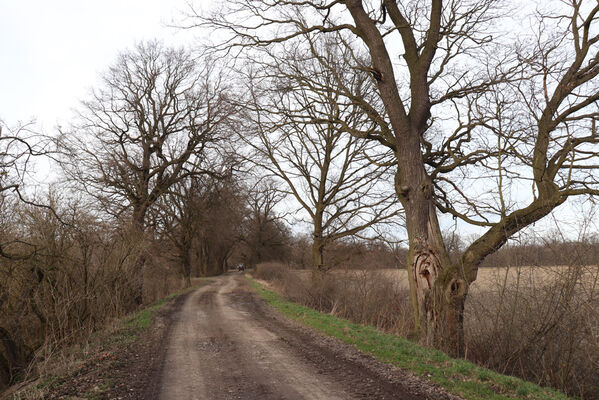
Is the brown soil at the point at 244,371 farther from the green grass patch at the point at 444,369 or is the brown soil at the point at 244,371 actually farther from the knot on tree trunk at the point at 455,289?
the knot on tree trunk at the point at 455,289

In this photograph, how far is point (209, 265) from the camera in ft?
161

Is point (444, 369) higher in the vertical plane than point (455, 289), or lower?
lower

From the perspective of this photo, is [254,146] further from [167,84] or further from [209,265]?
[209,265]

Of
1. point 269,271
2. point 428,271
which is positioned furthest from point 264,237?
point 428,271

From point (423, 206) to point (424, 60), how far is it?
3699 mm

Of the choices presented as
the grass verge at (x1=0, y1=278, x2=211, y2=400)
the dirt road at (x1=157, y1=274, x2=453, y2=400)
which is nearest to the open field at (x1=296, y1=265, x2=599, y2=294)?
the dirt road at (x1=157, y1=274, x2=453, y2=400)

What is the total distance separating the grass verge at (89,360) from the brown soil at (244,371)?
0.21ft

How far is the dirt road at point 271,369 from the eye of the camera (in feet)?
18.0

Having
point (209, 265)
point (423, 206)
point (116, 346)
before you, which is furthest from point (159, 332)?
point (209, 265)

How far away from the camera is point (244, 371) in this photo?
659cm

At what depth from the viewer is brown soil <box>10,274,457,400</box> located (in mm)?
5496

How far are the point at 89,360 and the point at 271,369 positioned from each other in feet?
11.5

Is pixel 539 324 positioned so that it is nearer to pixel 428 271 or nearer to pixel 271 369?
pixel 428 271

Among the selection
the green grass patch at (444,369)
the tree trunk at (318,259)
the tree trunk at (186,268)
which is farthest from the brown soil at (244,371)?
the tree trunk at (186,268)
